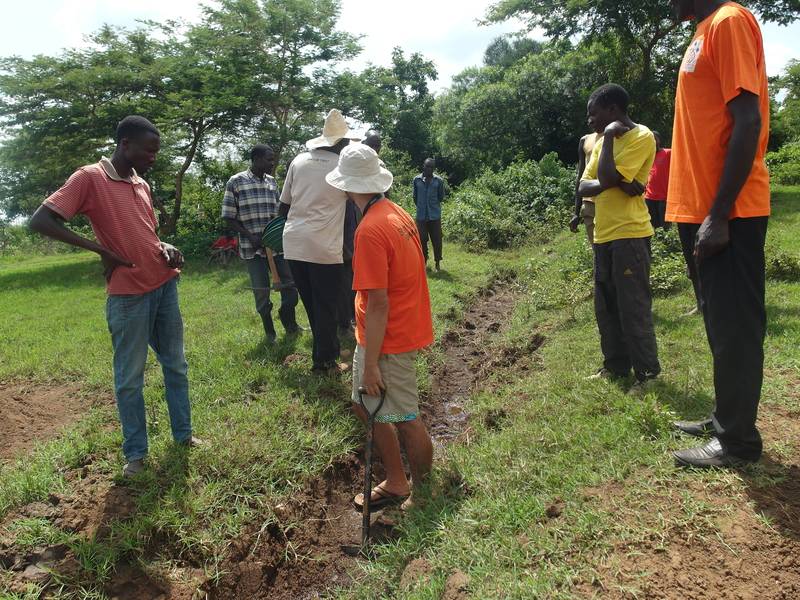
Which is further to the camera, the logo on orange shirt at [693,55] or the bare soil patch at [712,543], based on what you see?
the logo on orange shirt at [693,55]

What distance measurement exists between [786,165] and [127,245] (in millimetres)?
23456

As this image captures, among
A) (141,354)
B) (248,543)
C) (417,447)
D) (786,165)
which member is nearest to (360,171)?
(417,447)

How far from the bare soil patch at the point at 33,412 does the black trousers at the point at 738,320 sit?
177 inches

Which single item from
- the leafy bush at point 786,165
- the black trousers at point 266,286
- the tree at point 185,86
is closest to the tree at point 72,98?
the tree at point 185,86

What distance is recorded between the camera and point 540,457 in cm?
333

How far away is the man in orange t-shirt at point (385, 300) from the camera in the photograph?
287cm

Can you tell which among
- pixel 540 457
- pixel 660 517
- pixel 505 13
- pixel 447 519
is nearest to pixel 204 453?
pixel 447 519

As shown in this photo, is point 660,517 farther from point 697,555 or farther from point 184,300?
point 184,300

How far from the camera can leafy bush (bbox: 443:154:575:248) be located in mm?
13227

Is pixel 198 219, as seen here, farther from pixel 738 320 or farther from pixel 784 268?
pixel 738 320

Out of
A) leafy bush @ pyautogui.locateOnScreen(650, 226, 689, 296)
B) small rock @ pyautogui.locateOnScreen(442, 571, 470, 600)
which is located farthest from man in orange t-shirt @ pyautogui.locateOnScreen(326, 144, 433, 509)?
leafy bush @ pyautogui.locateOnScreen(650, 226, 689, 296)

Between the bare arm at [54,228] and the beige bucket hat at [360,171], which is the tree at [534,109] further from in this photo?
the bare arm at [54,228]

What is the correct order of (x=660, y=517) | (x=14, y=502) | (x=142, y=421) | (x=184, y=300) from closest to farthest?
(x=660, y=517) → (x=14, y=502) → (x=142, y=421) → (x=184, y=300)

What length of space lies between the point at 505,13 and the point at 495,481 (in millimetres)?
16881
